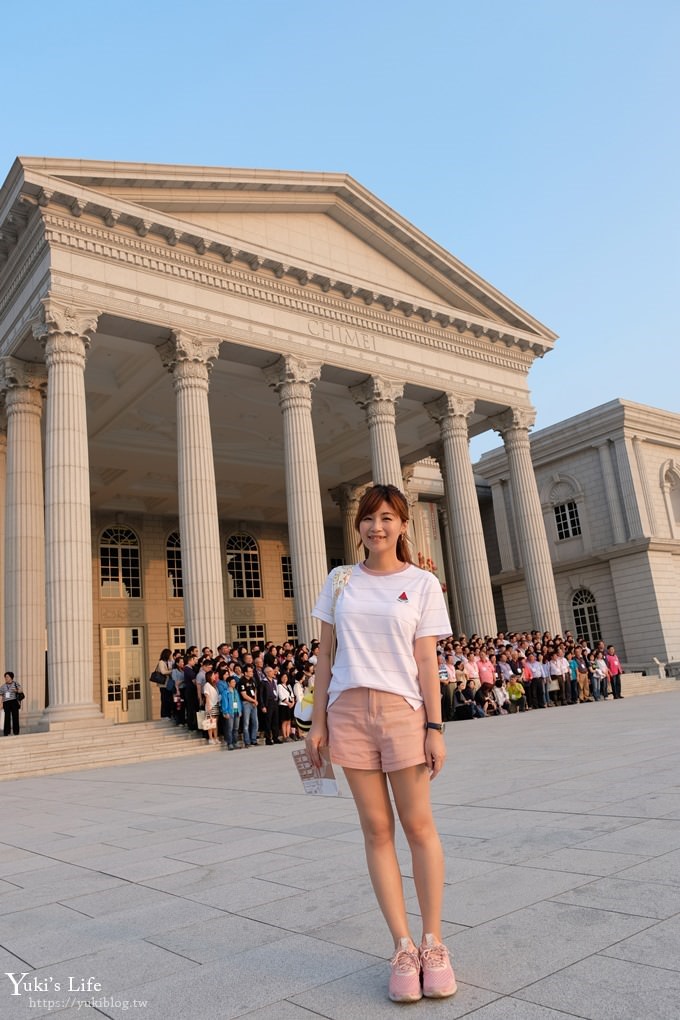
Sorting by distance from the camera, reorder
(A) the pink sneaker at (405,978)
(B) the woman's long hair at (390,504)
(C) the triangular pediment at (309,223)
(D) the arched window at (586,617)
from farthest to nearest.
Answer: (D) the arched window at (586,617) < (C) the triangular pediment at (309,223) < (B) the woman's long hair at (390,504) < (A) the pink sneaker at (405,978)

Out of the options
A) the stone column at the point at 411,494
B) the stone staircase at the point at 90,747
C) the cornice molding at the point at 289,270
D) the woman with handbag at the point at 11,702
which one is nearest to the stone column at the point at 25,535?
the woman with handbag at the point at 11,702

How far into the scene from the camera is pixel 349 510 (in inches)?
1406

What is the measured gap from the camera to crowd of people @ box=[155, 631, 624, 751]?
54.4ft

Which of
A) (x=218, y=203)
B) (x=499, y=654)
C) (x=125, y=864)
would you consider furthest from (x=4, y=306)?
(x=125, y=864)

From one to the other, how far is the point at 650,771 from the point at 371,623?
500cm

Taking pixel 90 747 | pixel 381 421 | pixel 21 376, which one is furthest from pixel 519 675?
pixel 21 376

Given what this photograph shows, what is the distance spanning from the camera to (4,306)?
2192 cm

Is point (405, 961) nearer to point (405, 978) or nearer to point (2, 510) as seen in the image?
point (405, 978)

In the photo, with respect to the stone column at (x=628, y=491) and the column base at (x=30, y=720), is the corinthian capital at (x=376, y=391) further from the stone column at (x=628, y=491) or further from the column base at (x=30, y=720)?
the stone column at (x=628, y=491)

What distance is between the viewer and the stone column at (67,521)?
56.5ft

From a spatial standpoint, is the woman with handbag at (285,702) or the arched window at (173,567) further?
the arched window at (173,567)

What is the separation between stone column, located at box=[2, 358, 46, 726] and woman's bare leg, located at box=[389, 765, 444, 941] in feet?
59.1

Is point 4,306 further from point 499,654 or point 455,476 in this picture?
point 499,654

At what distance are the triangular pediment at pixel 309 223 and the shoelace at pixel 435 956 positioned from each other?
19585 mm
